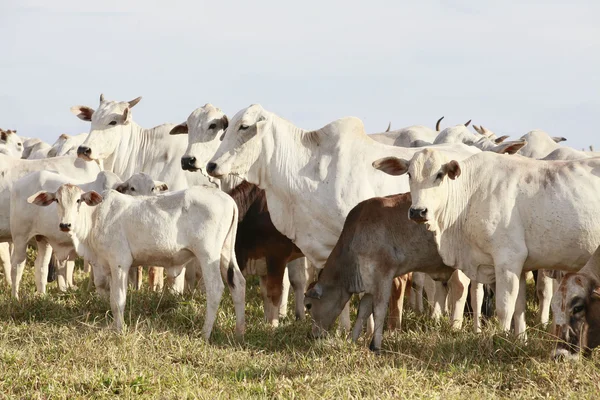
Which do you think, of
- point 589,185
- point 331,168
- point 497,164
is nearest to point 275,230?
point 331,168

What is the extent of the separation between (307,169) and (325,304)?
59.9 inches

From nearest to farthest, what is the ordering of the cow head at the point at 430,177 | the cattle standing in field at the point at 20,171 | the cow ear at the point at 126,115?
the cow head at the point at 430,177 < the cattle standing in field at the point at 20,171 < the cow ear at the point at 126,115

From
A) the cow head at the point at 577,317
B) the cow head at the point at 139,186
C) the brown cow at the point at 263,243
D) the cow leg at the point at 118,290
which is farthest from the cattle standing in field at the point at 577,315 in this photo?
the cow head at the point at 139,186

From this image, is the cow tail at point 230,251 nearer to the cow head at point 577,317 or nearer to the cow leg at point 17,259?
the cow leg at point 17,259

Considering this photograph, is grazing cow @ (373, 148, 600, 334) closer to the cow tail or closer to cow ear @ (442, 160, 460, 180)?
cow ear @ (442, 160, 460, 180)

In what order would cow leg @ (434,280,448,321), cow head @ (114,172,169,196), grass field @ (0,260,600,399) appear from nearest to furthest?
grass field @ (0,260,600,399), cow leg @ (434,280,448,321), cow head @ (114,172,169,196)

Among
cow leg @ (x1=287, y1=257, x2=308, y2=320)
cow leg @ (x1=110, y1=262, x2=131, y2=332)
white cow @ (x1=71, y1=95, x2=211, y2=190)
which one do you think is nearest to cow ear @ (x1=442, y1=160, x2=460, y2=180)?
cow leg @ (x1=287, y1=257, x2=308, y2=320)

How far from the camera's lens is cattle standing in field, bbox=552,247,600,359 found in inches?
273

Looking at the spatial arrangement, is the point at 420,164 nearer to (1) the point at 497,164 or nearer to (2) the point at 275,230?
(1) the point at 497,164

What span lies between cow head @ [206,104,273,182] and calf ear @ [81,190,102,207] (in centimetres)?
105

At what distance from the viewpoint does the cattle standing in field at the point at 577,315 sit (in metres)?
6.93

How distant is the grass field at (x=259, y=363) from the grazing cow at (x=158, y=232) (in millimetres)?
416

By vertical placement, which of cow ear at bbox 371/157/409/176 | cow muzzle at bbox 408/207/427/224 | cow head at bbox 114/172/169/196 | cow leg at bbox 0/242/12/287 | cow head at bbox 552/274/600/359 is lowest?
cow leg at bbox 0/242/12/287

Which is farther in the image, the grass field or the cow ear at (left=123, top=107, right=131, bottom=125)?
the cow ear at (left=123, top=107, right=131, bottom=125)
